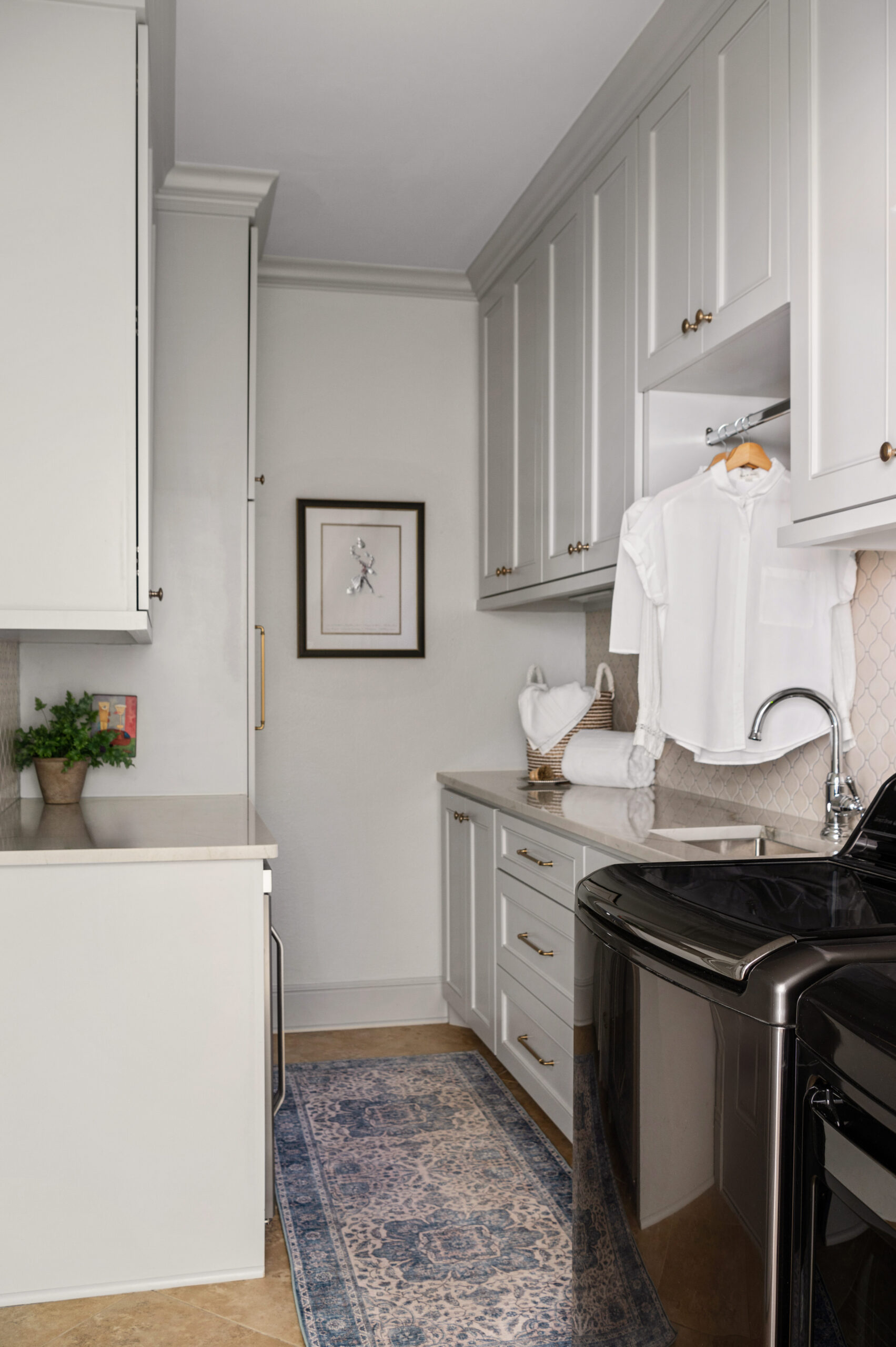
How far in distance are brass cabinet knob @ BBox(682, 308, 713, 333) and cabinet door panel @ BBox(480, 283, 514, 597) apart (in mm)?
1288

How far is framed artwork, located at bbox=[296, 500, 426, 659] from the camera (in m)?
3.64

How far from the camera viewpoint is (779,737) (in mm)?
2178

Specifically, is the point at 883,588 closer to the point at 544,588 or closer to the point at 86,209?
the point at 544,588

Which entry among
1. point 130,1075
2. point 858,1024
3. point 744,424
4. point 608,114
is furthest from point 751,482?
point 130,1075

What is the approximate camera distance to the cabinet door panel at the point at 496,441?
347 centimetres

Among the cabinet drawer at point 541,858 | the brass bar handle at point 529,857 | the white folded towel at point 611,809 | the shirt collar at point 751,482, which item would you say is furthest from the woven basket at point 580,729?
the shirt collar at point 751,482

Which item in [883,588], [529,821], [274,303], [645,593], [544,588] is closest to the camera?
[883,588]

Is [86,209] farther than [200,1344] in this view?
Yes

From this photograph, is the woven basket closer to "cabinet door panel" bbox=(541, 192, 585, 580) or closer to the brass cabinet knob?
"cabinet door panel" bbox=(541, 192, 585, 580)

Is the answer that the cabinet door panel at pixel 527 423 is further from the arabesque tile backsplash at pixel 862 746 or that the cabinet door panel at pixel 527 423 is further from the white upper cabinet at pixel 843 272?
→ the white upper cabinet at pixel 843 272

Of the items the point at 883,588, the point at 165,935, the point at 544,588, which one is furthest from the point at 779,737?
the point at 165,935

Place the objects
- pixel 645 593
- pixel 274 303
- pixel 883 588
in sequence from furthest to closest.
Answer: pixel 274 303 → pixel 645 593 → pixel 883 588

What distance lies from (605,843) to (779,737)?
424 millimetres

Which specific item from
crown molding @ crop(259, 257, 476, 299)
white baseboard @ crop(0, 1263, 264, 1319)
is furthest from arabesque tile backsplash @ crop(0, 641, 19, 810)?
crown molding @ crop(259, 257, 476, 299)
